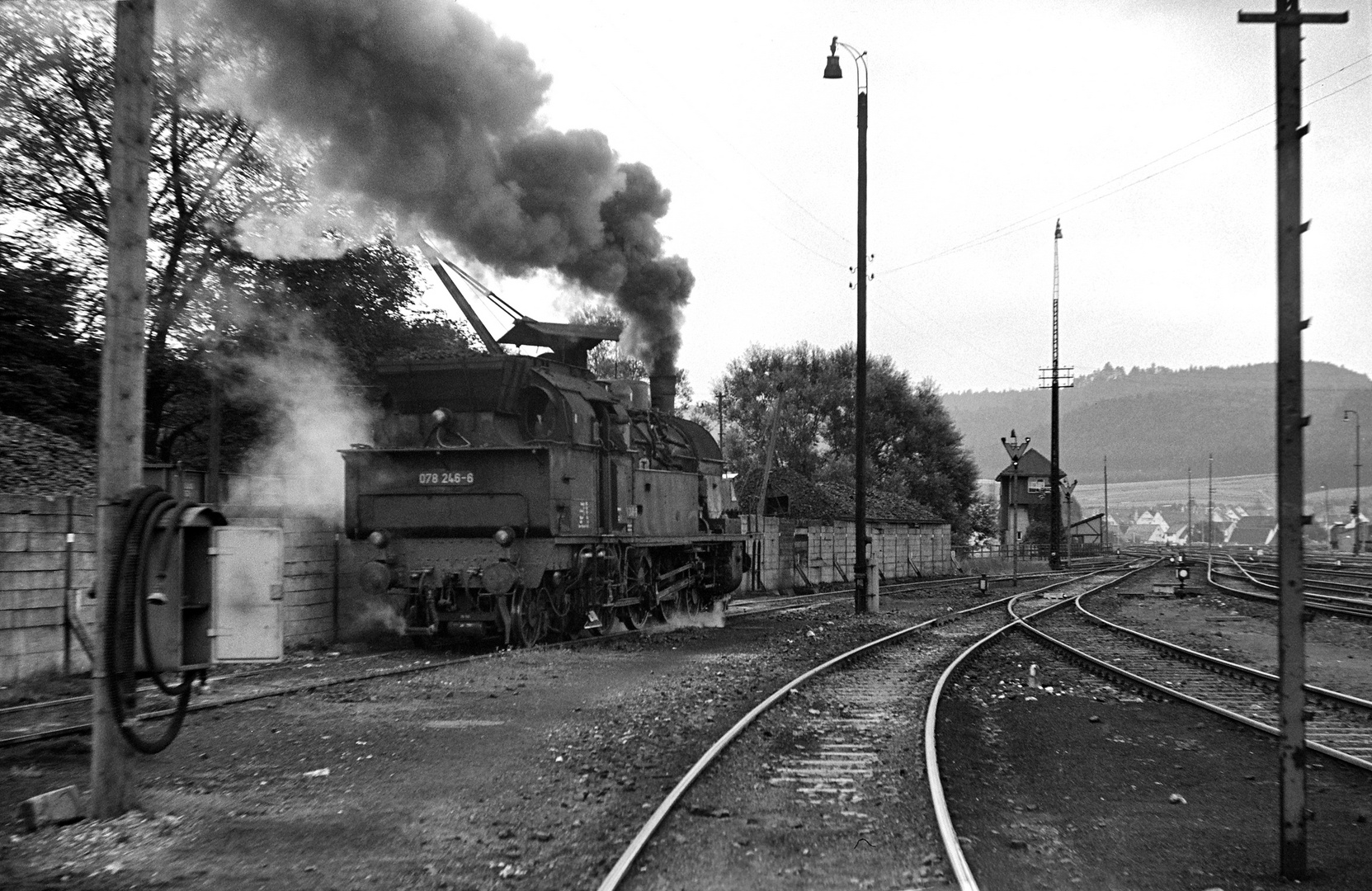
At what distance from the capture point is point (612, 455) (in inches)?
602

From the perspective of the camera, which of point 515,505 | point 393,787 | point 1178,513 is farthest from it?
point 1178,513

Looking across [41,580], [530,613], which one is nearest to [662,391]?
[530,613]

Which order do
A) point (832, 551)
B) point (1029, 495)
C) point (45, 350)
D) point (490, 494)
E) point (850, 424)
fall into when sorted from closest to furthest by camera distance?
point (490, 494) → point (45, 350) → point (832, 551) → point (850, 424) → point (1029, 495)

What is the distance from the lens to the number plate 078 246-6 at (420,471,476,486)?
44.1 ft

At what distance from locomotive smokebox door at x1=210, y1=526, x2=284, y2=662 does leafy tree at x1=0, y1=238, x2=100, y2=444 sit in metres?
14.7

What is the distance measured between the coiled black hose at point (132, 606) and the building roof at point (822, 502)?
32970mm

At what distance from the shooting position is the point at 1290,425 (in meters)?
5.28

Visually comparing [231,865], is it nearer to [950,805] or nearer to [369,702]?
[950,805]

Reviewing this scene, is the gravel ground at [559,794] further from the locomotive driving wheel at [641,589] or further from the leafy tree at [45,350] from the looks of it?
the leafy tree at [45,350]

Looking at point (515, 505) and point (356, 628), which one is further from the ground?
point (515, 505)

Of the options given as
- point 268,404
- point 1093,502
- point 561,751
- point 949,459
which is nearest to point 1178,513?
point 1093,502

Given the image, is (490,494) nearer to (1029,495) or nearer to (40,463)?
(40,463)

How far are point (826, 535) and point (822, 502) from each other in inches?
247

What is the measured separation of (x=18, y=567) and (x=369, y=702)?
3.67 meters
